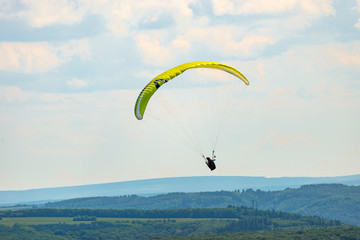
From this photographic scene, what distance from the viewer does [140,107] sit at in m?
83.5

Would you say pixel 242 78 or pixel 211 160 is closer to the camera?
pixel 211 160

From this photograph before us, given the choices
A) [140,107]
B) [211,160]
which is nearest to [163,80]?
[140,107]

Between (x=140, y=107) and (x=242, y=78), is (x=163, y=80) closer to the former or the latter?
(x=140, y=107)

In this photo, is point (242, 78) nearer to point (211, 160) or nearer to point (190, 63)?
point (190, 63)

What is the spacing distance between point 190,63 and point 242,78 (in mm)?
7619

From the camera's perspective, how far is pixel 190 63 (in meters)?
87.4

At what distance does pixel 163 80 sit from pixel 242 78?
12390 mm

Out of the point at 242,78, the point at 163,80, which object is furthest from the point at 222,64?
the point at 163,80

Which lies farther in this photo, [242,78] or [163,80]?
[242,78]

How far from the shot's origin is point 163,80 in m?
83.2

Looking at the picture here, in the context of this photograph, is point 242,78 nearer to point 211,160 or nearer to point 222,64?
point 222,64

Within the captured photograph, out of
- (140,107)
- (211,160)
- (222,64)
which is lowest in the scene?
(211,160)

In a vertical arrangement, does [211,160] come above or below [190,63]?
below

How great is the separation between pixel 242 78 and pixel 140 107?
15.1 metres
